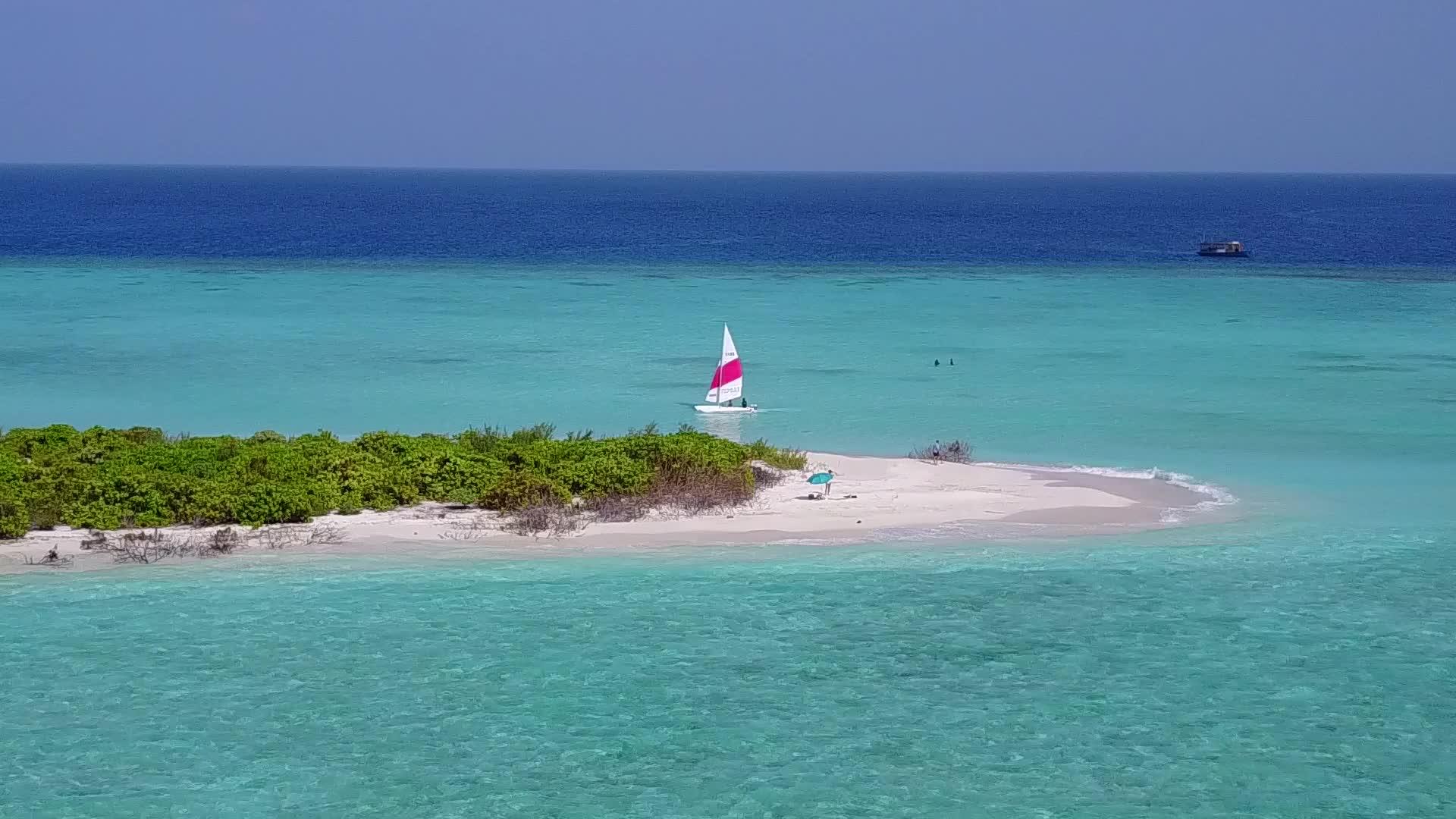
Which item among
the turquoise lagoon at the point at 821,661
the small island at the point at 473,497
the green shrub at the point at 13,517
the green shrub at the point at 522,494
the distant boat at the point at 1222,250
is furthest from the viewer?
the distant boat at the point at 1222,250

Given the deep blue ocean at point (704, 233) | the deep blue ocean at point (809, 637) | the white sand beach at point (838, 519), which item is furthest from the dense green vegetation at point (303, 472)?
the deep blue ocean at point (704, 233)

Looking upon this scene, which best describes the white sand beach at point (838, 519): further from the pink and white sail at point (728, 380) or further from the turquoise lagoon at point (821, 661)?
the pink and white sail at point (728, 380)

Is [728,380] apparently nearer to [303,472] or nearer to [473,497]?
[473,497]

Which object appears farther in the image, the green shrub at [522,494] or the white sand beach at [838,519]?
the green shrub at [522,494]

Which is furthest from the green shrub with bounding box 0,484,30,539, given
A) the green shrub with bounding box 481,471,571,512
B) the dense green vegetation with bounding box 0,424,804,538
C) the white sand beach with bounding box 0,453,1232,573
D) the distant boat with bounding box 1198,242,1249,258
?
the distant boat with bounding box 1198,242,1249,258

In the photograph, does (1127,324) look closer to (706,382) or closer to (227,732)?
(706,382)

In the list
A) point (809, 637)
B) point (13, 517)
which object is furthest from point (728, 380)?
point (809, 637)
